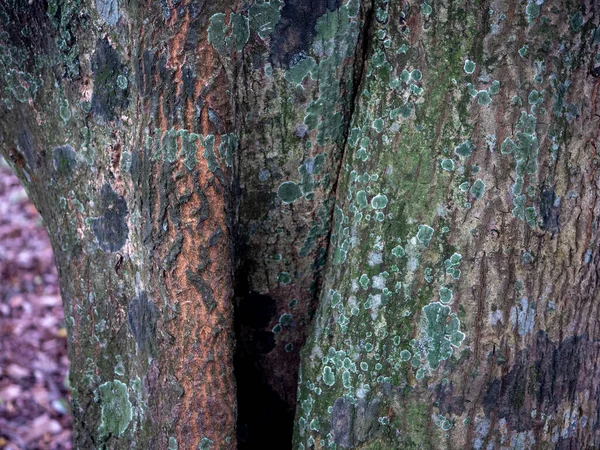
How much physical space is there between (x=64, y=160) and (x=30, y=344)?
2492mm

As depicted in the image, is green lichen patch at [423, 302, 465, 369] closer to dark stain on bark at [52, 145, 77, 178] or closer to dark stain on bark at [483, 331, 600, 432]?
dark stain on bark at [483, 331, 600, 432]

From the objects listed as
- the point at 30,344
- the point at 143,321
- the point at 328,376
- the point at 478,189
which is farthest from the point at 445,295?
the point at 30,344

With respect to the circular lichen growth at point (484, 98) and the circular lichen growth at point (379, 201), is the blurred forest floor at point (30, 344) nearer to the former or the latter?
the circular lichen growth at point (379, 201)

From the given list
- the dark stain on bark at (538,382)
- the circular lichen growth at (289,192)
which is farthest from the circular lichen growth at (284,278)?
the dark stain on bark at (538,382)

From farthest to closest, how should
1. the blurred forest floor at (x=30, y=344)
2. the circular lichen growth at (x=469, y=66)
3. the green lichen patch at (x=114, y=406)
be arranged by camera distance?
the blurred forest floor at (x=30, y=344), the green lichen patch at (x=114, y=406), the circular lichen growth at (x=469, y=66)

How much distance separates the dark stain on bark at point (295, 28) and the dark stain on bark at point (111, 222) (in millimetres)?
497

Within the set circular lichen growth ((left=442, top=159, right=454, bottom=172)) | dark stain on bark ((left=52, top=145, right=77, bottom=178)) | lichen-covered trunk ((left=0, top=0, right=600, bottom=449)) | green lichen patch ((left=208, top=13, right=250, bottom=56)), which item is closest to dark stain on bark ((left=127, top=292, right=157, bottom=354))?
lichen-covered trunk ((left=0, top=0, right=600, bottom=449))

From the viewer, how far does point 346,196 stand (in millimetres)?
1488

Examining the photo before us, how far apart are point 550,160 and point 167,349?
968 mm

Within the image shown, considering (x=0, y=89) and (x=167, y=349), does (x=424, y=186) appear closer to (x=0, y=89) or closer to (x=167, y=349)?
(x=167, y=349)

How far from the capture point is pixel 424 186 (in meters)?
1.36

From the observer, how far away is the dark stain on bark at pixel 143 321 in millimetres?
1434

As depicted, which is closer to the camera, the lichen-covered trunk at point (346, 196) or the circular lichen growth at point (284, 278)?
the lichen-covered trunk at point (346, 196)

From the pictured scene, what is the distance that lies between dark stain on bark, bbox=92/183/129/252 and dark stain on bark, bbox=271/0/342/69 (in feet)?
1.63
